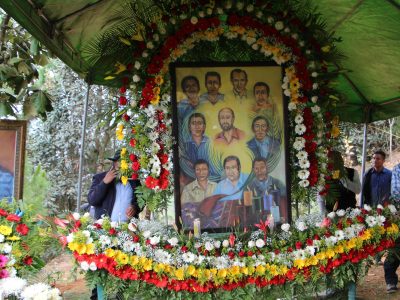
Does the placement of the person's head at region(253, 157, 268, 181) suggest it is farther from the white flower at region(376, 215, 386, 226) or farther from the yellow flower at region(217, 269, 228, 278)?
the white flower at region(376, 215, 386, 226)

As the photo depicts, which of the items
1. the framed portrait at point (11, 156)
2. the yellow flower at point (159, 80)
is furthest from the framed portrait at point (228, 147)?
the framed portrait at point (11, 156)

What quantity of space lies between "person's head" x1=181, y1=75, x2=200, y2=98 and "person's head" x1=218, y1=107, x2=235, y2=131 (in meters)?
0.28

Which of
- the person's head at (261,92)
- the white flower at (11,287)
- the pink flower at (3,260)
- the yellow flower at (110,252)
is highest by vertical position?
the person's head at (261,92)

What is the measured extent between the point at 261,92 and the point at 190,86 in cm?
65

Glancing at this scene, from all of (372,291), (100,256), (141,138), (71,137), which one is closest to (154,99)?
(141,138)

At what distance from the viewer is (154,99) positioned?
4.03 m

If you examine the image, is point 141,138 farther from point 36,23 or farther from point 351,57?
point 351,57

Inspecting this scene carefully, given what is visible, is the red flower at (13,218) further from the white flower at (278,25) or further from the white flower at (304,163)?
the white flower at (278,25)

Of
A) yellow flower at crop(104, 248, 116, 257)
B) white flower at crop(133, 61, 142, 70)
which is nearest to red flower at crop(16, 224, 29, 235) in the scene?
yellow flower at crop(104, 248, 116, 257)

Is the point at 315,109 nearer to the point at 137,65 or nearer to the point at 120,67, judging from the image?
the point at 137,65

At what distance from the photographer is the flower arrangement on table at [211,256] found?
11.7 feet

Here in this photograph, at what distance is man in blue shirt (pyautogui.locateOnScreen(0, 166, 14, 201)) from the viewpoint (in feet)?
12.5

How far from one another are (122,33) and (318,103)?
6.47 ft

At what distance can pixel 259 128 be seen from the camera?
4.12 m
